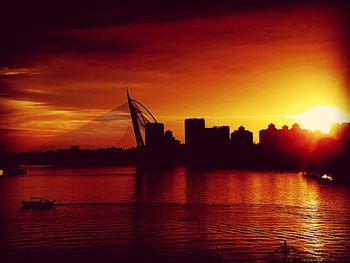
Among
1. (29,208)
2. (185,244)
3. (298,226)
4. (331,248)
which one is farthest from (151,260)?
(29,208)

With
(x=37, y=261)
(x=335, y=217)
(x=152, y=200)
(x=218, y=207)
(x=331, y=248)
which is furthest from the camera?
(x=152, y=200)

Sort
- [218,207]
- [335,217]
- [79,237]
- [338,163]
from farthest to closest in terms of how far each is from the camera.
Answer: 1. [338,163]
2. [218,207]
3. [335,217]
4. [79,237]

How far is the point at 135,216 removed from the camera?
62.2 metres

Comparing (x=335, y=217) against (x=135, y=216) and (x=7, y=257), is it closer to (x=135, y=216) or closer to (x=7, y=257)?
(x=135, y=216)

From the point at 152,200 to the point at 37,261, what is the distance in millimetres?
46514

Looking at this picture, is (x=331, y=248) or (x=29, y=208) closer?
(x=331, y=248)

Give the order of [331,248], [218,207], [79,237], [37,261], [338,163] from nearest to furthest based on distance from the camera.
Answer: [37,261], [331,248], [79,237], [218,207], [338,163]

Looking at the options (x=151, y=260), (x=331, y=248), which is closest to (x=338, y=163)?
(x=331, y=248)

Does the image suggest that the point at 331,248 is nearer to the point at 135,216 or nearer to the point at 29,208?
the point at 135,216

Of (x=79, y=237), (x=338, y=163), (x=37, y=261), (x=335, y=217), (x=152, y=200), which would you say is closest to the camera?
(x=37, y=261)

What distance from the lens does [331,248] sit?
41250mm

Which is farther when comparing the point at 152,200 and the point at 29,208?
the point at 152,200

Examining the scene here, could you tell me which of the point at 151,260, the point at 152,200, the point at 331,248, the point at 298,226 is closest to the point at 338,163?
the point at 152,200

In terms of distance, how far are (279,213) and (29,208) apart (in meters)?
35.7
